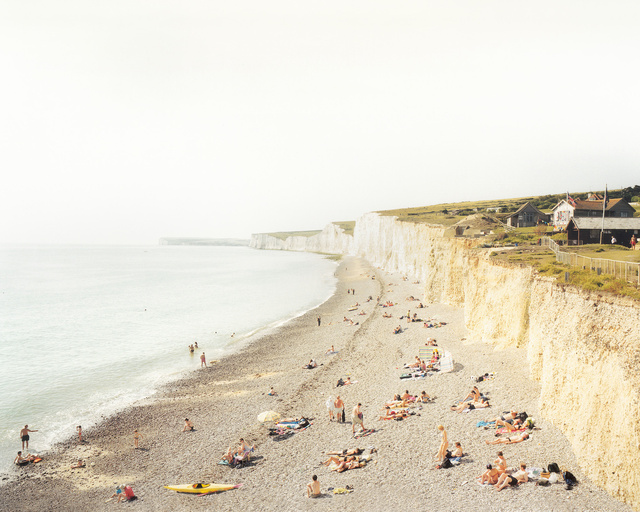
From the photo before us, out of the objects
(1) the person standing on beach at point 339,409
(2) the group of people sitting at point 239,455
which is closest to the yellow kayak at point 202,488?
(2) the group of people sitting at point 239,455

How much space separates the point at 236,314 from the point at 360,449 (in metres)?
35.8

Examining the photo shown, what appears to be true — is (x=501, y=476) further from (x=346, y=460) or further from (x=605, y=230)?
(x=605, y=230)

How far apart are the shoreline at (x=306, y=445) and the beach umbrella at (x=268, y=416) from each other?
357 millimetres

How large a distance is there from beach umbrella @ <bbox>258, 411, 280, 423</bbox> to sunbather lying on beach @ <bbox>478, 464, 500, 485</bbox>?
1018 centimetres

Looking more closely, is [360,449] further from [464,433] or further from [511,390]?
[511,390]

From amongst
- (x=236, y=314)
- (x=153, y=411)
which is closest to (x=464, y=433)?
(x=153, y=411)

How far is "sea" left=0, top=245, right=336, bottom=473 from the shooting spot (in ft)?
76.7

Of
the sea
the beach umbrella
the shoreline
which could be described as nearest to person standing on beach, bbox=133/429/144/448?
the shoreline

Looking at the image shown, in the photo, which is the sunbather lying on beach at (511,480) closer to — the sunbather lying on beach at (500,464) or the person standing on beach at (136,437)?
the sunbather lying on beach at (500,464)

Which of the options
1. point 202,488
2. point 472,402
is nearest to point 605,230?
point 472,402

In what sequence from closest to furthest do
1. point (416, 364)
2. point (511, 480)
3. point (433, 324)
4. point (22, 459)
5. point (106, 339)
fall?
point (511, 480) → point (22, 459) → point (416, 364) → point (433, 324) → point (106, 339)

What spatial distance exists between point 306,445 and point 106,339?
29.9 m

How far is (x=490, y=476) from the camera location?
12.8 m

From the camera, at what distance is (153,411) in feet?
73.6
